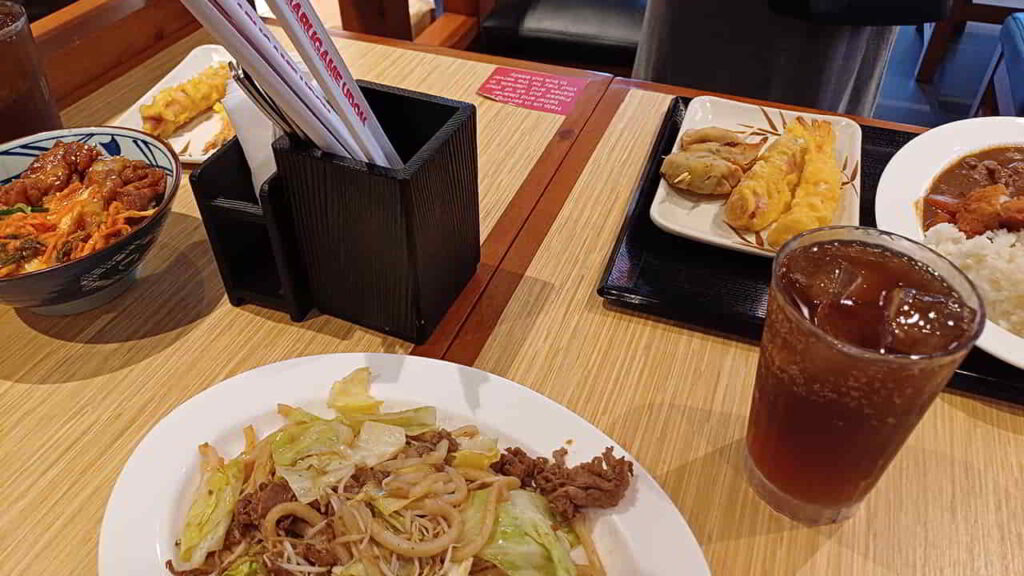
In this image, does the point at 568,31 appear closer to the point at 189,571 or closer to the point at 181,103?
the point at 181,103

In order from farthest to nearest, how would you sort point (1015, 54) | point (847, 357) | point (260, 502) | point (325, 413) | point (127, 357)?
point (1015, 54), point (127, 357), point (325, 413), point (260, 502), point (847, 357)

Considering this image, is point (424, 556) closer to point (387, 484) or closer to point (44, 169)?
point (387, 484)

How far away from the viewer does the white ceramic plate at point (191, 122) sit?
1.41m

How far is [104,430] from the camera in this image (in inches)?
35.7

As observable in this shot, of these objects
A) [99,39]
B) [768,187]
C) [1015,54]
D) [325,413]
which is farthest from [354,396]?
[1015,54]

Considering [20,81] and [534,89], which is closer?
[20,81]

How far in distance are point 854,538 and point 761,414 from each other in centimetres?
17

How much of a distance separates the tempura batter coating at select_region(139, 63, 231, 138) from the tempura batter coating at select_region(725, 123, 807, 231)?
104cm

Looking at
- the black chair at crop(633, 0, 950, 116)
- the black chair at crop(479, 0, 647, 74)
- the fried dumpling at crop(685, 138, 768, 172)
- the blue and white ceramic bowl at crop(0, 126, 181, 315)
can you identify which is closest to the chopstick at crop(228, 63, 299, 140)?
the blue and white ceramic bowl at crop(0, 126, 181, 315)

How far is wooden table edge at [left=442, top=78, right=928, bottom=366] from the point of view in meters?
1.03

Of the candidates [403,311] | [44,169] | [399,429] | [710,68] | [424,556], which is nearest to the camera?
[424,556]

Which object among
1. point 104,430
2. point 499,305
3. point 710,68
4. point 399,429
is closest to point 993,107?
point 710,68

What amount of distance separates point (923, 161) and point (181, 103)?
4.56ft

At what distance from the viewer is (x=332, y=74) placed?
0.81m
